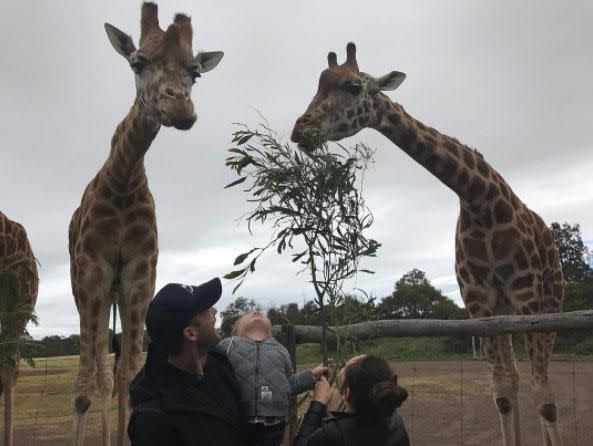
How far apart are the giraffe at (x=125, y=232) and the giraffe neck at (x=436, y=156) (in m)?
1.81

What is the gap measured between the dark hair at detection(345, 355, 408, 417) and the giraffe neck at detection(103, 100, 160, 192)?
3.51 m

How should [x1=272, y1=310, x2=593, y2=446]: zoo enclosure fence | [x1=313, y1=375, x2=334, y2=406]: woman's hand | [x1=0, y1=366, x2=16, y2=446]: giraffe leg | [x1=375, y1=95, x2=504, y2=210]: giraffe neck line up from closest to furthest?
[x1=313, y1=375, x2=334, y2=406]: woman's hand < [x1=272, y1=310, x2=593, y2=446]: zoo enclosure fence < [x1=375, y1=95, x2=504, y2=210]: giraffe neck < [x1=0, y1=366, x2=16, y2=446]: giraffe leg

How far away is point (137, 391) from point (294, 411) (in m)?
1.71

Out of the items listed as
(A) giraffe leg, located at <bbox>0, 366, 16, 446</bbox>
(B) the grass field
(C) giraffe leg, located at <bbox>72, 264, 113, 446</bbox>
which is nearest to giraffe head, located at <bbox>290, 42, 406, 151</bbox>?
(B) the grass field

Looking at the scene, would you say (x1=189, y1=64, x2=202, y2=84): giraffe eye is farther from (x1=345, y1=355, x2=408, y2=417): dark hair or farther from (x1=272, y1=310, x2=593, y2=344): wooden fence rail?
(x1=345, y1=355, x2=408, y2=417): dark hair

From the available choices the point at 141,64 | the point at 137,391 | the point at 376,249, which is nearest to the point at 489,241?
the point at 376,249

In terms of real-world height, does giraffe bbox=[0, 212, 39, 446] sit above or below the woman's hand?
above

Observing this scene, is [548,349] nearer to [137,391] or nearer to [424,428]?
[424,428]

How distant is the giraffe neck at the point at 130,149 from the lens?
5578mm

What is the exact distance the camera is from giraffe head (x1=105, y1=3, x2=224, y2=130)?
491 centimetres

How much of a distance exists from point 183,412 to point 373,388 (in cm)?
80

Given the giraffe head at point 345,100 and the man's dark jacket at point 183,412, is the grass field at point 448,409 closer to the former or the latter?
the giraffe head at point 345,100

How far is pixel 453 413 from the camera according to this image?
10.5m

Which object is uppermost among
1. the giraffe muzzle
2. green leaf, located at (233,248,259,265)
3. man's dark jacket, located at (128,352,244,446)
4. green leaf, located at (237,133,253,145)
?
the giraffe muzzle
